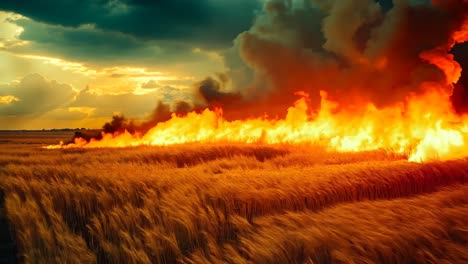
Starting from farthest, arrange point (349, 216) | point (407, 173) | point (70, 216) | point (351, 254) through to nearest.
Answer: point (407, 173)
point (70, 216)
point (349, 216)
point (351, 254)

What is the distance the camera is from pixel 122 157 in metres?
21.9

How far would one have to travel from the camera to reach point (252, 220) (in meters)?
6.69

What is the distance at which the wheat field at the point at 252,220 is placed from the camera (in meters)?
4.65

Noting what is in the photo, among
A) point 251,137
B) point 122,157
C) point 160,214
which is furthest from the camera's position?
point 251,137

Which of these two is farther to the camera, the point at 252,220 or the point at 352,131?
the point at 352,131

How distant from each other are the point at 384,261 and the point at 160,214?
12.5ft

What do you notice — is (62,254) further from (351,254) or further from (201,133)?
(201,133)

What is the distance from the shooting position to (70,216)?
8531mm

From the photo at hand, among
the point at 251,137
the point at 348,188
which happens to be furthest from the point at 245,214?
the point at 251,137

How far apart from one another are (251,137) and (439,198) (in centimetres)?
3547

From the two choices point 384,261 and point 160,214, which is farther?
point 160,214

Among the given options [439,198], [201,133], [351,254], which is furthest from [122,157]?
[201,133]

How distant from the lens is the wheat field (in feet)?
15.3

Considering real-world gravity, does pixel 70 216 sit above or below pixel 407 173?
below
